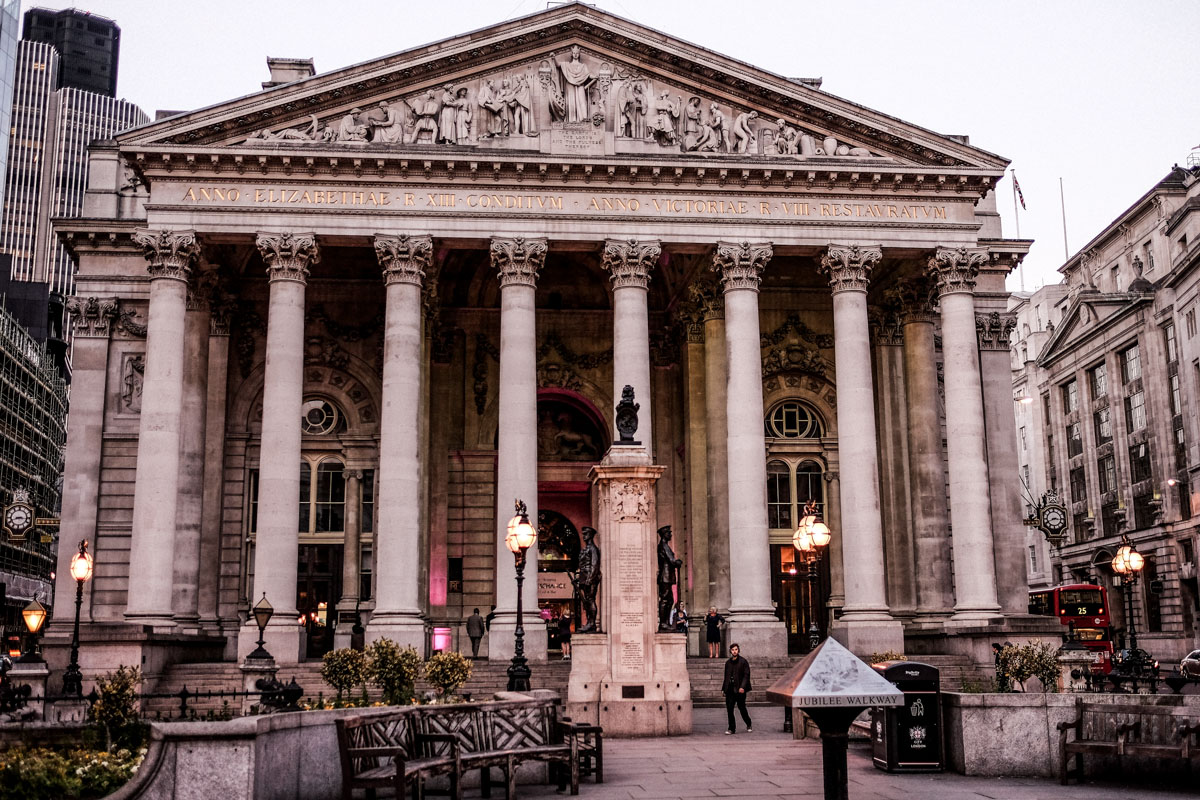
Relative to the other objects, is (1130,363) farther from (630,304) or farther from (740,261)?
(630,304)

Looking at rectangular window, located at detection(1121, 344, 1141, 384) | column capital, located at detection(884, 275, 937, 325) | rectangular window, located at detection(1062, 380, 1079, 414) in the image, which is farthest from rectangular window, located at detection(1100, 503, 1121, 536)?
column capital, located at detection(884, 275, 937, 325)

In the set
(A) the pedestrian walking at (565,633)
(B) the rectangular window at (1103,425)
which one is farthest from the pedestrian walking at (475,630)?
(B) the rectangular window at (1103,425)

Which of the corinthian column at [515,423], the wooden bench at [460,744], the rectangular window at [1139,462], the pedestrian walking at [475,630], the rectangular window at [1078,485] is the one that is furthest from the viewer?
the rectangular window at [1078,485]

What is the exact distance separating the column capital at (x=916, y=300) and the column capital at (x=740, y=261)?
669cm

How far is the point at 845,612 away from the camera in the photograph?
36.2 m

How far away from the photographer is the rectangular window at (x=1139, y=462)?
2886 inches

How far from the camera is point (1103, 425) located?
8031 cm

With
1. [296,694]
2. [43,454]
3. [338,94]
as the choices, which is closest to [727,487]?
[338,94]

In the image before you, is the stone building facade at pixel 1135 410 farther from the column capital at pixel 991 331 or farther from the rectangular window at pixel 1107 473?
the column capital at pixel 991 331

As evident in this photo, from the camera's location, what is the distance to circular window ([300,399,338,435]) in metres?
43.6

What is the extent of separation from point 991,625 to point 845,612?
4.32 m

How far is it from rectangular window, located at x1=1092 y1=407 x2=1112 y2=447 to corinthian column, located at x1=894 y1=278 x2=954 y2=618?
141 feet

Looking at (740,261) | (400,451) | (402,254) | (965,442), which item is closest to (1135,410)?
(965,442)

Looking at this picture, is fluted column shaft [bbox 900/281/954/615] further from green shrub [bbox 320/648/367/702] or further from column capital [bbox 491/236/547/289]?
green shrub [bbox 320/648/367/702]
